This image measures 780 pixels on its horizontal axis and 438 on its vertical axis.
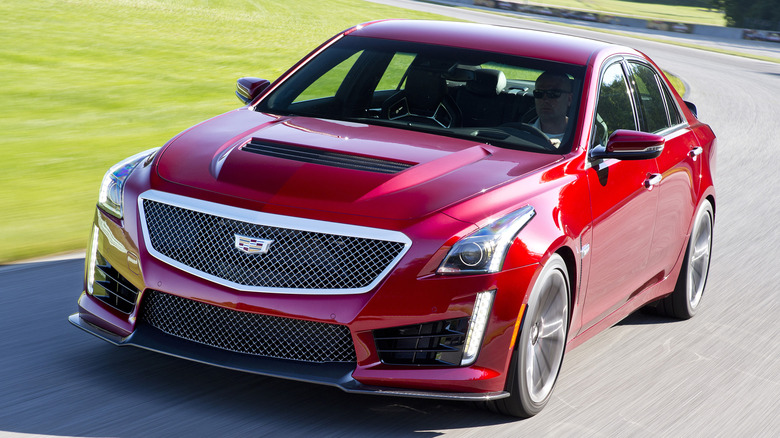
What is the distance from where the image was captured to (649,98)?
5.91 metres

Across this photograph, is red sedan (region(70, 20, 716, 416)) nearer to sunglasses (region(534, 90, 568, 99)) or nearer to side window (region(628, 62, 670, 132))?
sunglasses (region(534, 90, 568, 99))

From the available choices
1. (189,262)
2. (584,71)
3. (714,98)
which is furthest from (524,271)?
(714,98)

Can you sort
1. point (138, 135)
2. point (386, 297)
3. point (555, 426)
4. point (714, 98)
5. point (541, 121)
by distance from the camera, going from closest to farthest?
point (386, 297) < point (555, 426) < point (541, 121) < point (138, 135) < point (714, 98)

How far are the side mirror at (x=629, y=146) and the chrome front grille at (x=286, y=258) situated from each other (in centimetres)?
147

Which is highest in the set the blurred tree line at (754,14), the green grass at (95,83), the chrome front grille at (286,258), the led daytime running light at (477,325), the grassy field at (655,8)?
the chrome front grille at (286,258)

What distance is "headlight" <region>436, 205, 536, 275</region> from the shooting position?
12.6 ft

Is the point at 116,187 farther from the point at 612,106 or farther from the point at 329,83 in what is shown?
the point at 612,106

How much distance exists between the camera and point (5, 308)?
5.20 m

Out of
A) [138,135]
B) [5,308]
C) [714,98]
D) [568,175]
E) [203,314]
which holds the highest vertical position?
[568,175]

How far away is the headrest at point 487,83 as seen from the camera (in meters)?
5.29

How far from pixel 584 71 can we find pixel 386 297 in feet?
6.78

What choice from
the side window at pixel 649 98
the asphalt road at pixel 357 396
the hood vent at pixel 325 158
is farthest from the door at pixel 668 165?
the hood vent at pixel 325 158

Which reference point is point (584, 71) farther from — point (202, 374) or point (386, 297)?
point (202, 374)

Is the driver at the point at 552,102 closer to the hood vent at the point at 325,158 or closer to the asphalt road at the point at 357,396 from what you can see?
the hood vent at the point at 325,158
